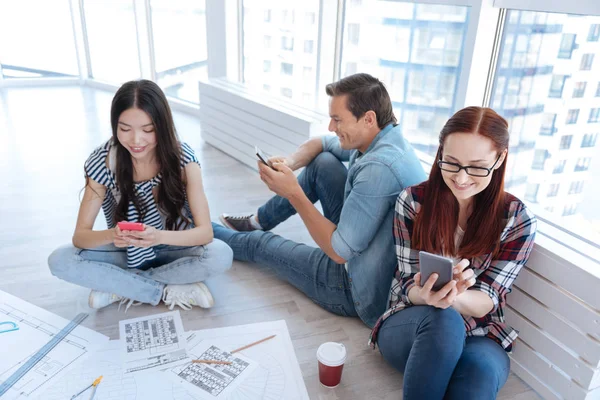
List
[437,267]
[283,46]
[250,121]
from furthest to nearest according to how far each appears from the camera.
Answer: [283,46] → [250,121] → [437,267]

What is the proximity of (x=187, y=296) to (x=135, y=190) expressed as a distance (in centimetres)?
42

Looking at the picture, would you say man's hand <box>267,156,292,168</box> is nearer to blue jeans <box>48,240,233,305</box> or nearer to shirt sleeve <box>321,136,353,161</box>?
shirt sleeve <box>321,136,353,161</box>

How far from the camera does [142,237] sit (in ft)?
5.02

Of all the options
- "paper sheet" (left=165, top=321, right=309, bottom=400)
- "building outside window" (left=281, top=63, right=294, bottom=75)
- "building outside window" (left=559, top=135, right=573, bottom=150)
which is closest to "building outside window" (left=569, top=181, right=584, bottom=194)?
"building outside window" (left=559, top=135, right=573, bottom=150)

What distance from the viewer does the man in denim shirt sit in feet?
4.80

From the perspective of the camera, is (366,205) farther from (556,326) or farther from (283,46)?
(283,46)

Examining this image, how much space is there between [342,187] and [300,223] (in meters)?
0.60

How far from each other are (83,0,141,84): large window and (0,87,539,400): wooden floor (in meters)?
1.10

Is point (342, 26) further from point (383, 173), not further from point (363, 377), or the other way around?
point (363, 377)

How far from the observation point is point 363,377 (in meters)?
1.48

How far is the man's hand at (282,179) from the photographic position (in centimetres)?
166

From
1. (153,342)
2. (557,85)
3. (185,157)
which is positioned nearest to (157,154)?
(185,157)

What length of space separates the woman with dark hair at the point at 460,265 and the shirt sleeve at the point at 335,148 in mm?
639

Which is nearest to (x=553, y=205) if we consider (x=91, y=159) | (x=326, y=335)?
(x=326, y=335)
